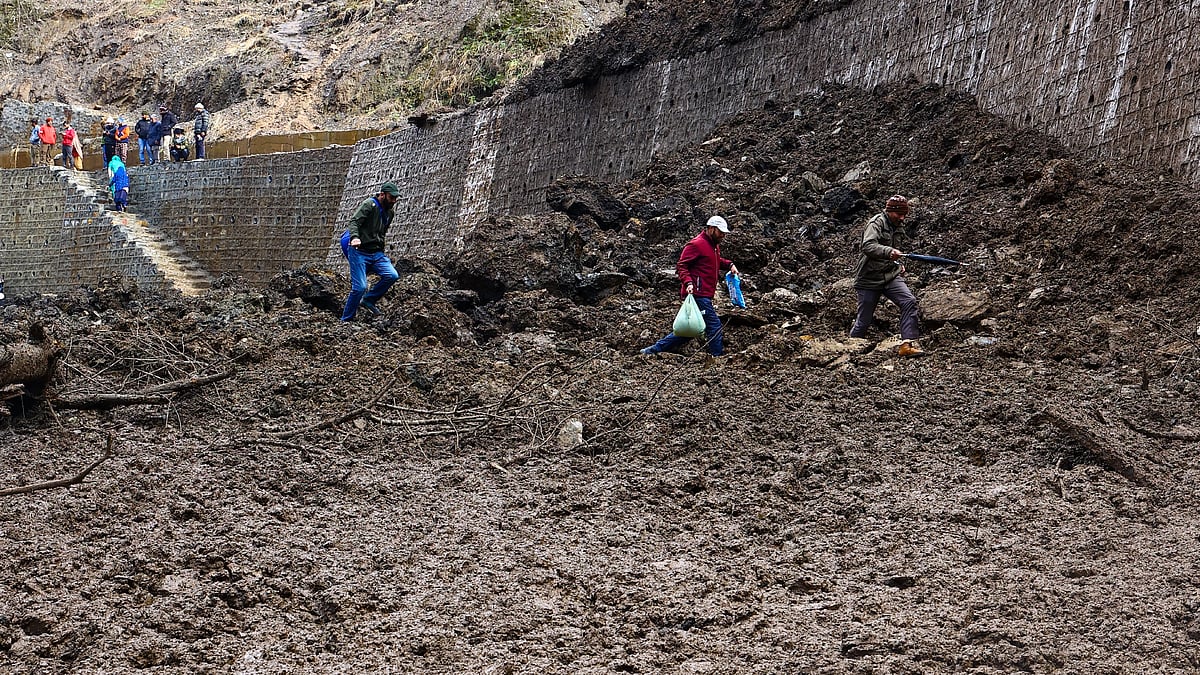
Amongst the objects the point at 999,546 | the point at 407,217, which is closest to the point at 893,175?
the point at 999,546

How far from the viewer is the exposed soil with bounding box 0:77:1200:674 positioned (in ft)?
15.2

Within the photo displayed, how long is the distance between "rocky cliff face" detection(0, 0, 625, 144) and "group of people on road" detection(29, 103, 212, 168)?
253cm

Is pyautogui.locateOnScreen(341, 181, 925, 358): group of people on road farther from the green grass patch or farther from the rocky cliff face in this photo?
the rocky cliff face

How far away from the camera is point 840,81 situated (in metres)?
15.0

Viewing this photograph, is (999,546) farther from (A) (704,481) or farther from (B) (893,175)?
(B) (893,175)

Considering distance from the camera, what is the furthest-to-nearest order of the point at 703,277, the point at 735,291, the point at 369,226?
1. the point at 369,226
2. the point at 735,291
3. the point at 703,277

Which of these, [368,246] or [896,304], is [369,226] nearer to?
[368,246]

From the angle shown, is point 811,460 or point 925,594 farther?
point 811,460

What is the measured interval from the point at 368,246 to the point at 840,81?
6.71 m

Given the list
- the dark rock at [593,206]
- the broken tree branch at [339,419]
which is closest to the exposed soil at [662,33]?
the dark rock at [593,206]

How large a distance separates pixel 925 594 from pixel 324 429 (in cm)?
393

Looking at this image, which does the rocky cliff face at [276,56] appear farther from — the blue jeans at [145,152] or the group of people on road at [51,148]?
the group of people on road at [51,148]

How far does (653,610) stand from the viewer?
488 cm

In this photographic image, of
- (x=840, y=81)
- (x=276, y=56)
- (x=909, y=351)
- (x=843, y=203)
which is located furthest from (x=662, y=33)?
(x=276, y=56)
